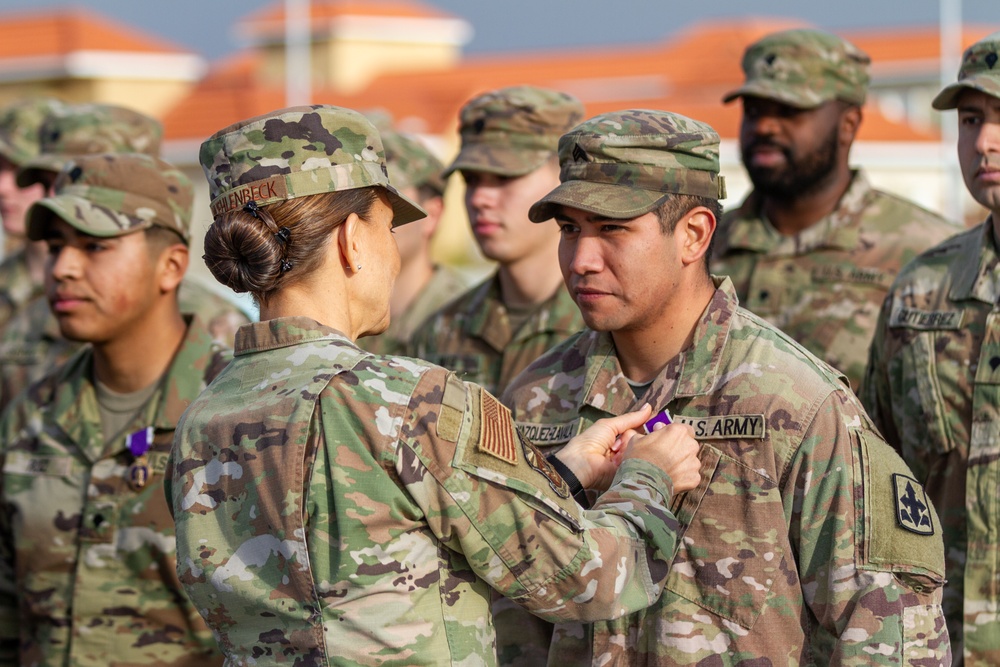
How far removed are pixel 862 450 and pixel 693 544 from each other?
49 centimetres

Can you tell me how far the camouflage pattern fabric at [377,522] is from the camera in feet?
10.5

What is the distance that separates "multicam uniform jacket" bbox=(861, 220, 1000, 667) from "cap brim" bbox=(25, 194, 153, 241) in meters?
2.61

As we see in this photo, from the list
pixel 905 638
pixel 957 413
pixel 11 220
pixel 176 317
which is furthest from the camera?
pixel 11 220

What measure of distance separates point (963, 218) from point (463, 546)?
23.9 m

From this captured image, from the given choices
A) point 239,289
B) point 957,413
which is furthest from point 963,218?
point 239,289

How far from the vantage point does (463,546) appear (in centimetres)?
323

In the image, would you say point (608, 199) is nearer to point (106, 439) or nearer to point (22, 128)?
point (106, 439)

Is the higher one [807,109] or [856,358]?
[807,109]

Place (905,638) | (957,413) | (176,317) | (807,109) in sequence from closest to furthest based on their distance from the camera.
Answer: (905,638), (957,413), (176,317), (807,109)

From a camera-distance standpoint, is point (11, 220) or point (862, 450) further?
point (11, 220)

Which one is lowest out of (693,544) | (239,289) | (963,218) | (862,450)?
(963,218)

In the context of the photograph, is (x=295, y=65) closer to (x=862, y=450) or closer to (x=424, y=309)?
(x=424, y=309)

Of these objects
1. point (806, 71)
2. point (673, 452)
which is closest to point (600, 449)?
point (673, 452)

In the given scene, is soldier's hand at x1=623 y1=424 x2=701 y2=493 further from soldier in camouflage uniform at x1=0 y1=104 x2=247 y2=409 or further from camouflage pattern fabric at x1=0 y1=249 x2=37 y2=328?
camouflage pattern fabric at x1=0 y1=249 x2=37 y2=328
